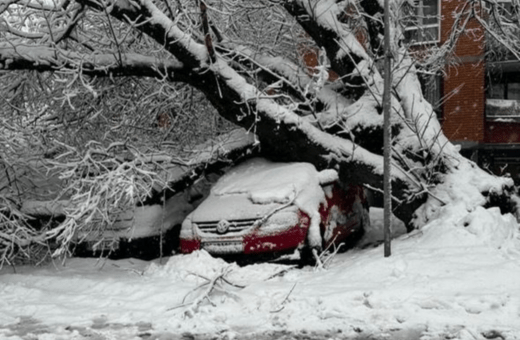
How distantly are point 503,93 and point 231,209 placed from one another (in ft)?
55.1

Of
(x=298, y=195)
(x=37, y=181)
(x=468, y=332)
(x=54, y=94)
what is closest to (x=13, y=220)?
(x=37, y=181)

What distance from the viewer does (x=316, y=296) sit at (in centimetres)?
602

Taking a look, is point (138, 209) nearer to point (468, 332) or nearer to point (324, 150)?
point (324, 150)

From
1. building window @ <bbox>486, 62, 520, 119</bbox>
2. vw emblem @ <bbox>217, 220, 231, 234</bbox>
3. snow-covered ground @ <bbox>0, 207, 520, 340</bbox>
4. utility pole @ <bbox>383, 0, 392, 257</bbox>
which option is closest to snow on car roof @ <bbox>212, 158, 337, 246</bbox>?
vw emblem @ <bbox>217, 220, 231, 234</bbox>

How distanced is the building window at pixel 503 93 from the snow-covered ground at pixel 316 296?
13.7m

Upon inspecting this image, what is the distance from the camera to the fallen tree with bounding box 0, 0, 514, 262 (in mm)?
8719

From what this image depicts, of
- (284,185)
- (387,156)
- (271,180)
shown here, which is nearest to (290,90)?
(271,180)

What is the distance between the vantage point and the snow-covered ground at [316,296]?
530 centimetres

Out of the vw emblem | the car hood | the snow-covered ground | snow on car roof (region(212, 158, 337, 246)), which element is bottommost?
the snow-covered ground

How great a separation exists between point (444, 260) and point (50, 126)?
6.73 meters

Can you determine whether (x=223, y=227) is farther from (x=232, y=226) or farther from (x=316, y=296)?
(x=316, y=296)

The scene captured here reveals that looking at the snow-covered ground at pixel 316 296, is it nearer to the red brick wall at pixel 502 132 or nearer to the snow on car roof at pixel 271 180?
the snow on car roof at pixel 271 180

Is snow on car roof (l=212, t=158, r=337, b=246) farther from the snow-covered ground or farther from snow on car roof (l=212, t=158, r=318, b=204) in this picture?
the snow-covered ground

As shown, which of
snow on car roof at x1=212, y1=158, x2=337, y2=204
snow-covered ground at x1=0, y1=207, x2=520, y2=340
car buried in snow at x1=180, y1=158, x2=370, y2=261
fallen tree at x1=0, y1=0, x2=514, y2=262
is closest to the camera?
snow-covered ground at x1=0, y1=207, x2=520, y2=340
